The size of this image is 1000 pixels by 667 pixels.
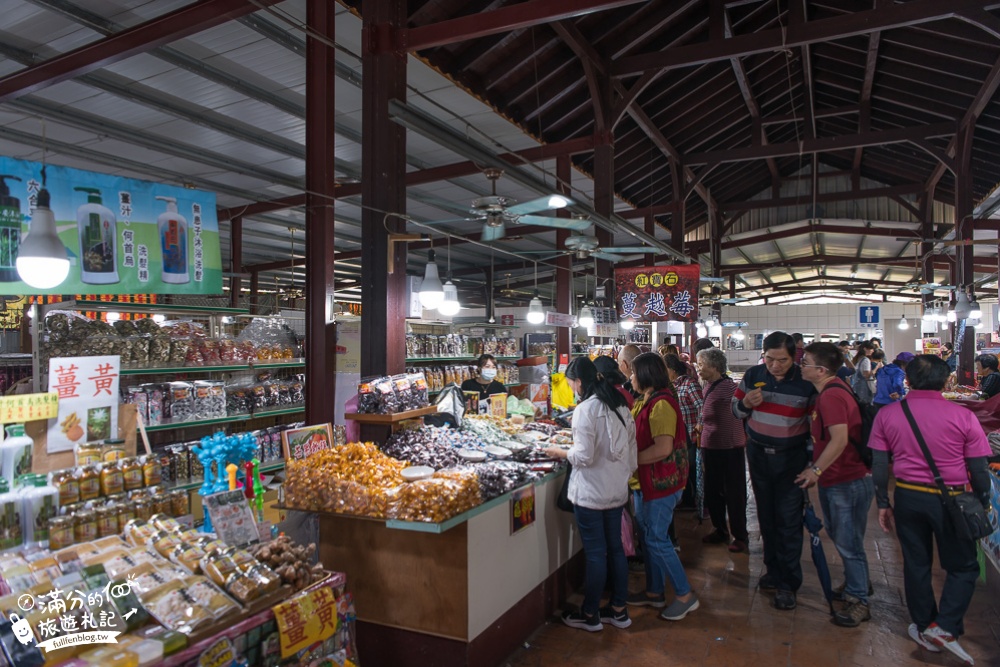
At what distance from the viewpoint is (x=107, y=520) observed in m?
2.65

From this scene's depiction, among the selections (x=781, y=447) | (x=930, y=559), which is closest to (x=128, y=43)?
(x=781, y=447)

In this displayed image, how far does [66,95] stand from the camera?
6.33 meters

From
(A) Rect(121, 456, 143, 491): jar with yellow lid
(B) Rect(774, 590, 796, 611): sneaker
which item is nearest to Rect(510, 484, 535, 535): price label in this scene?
(B) Rect(774, 590, 796, 611): sneaker

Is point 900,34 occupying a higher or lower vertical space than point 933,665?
higher

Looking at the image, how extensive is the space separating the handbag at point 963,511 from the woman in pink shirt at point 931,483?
2 centimetres

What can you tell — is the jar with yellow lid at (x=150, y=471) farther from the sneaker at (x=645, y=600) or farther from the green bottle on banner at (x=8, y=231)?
the sneaker at (x=645, y=600)

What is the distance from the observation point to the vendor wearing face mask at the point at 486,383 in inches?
283

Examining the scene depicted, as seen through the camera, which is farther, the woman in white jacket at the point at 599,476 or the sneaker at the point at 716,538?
A: the sneaker at the point at 716,538

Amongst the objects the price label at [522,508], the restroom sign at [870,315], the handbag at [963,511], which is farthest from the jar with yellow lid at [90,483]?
the restroom sign at [870,315]

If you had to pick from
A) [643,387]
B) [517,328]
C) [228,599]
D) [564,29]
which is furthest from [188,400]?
[517,328]

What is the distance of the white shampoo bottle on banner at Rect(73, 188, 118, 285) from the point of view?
3.94m

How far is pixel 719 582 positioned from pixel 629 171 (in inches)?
374

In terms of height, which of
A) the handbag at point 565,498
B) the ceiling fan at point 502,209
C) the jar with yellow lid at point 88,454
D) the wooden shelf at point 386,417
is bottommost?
the handbag at point 565,498

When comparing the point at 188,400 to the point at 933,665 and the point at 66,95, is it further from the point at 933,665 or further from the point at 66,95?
the point at 933,665
